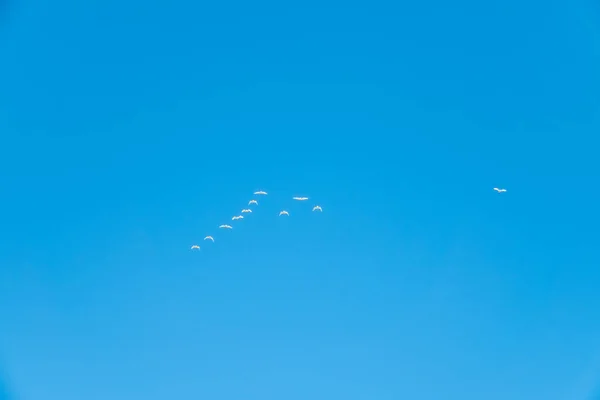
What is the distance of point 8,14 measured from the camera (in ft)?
11.5

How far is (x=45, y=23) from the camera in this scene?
11.7 feet

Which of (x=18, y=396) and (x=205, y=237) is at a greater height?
(x=205, y=237)

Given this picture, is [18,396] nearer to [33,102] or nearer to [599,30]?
[33,102]

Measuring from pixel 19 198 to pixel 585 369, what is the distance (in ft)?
14.0

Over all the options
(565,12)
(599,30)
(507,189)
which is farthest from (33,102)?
(599,30)

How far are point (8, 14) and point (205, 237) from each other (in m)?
2.07

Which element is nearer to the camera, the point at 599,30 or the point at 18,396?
the point at 599,30

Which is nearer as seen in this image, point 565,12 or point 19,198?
point 565,12


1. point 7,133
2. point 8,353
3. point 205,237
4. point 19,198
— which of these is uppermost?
point 7,133

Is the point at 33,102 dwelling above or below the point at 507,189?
above

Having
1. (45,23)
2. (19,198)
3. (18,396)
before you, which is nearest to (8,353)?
(18,396)

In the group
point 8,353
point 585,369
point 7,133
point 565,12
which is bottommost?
point 585,369

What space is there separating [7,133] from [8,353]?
162 centimetres

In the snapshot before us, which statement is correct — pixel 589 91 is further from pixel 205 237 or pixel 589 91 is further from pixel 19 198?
pixel 19 198
